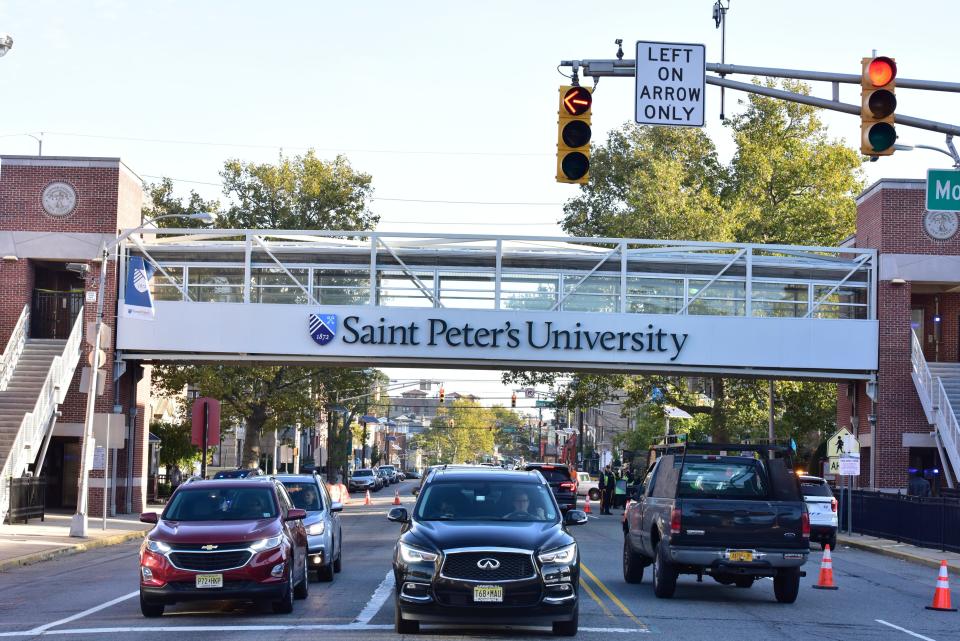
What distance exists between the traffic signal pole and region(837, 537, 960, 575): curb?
13.0 m

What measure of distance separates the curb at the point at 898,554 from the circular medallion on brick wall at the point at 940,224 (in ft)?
41.5

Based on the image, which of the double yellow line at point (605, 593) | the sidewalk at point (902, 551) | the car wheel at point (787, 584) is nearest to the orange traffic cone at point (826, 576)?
the car wheel at point (787, 584)

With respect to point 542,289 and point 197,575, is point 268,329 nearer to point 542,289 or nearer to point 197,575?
point 542,289

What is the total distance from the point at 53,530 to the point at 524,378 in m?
29.3

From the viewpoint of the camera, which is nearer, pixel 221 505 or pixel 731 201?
pixel 221 505

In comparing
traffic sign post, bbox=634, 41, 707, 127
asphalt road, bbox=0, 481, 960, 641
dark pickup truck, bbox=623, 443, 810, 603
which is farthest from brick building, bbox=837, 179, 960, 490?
traffic sign post, bbox=634, 41, 707, 127

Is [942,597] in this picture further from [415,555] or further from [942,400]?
[942,400]

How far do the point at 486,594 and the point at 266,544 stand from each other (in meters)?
3.55

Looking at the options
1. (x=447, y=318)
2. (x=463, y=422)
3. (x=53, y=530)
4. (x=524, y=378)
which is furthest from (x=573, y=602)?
(x=463, y=422)

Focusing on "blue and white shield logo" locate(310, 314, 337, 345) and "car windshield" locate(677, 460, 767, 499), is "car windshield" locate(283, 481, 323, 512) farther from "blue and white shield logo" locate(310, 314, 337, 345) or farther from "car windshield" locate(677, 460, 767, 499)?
"blue and white shield logo" locate(310, 314, 337, 345)

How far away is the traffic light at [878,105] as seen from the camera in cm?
1460

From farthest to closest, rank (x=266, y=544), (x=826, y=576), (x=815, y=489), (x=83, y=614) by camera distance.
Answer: (x=815, y=489) < (x=826, y=576) < (x=83, y=614) < (x=266, y=544)

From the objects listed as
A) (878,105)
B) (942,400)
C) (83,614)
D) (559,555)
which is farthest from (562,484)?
(559,555)

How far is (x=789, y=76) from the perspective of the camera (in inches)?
587
